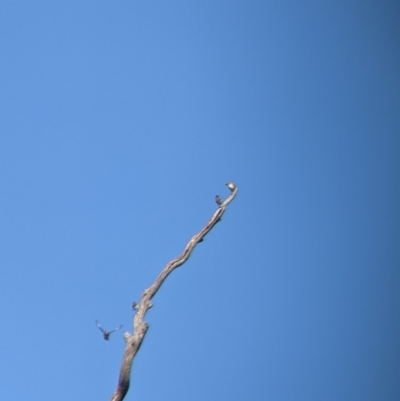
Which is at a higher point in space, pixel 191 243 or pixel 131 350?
pixel 191 243

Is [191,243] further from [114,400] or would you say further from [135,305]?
[114,400]

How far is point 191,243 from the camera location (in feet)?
3.90

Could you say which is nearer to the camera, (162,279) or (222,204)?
(162,279)

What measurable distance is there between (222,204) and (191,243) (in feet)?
0.39

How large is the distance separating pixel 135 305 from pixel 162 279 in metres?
0.09

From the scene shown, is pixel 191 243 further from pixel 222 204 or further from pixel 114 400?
pixel 114 400

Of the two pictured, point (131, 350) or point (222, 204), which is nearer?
point (131, 350)

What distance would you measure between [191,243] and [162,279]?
0.11 m

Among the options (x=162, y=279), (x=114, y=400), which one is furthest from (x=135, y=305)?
(x=114, y=400)

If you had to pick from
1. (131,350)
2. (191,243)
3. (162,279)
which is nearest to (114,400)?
(131,350)

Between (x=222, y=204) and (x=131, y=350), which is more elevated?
(x=222, y=204)

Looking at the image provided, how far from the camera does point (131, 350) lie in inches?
42.6

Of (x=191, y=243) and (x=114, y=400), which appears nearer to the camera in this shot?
(x=114, y=400)

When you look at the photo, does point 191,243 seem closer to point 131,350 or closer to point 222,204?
point 222,204
